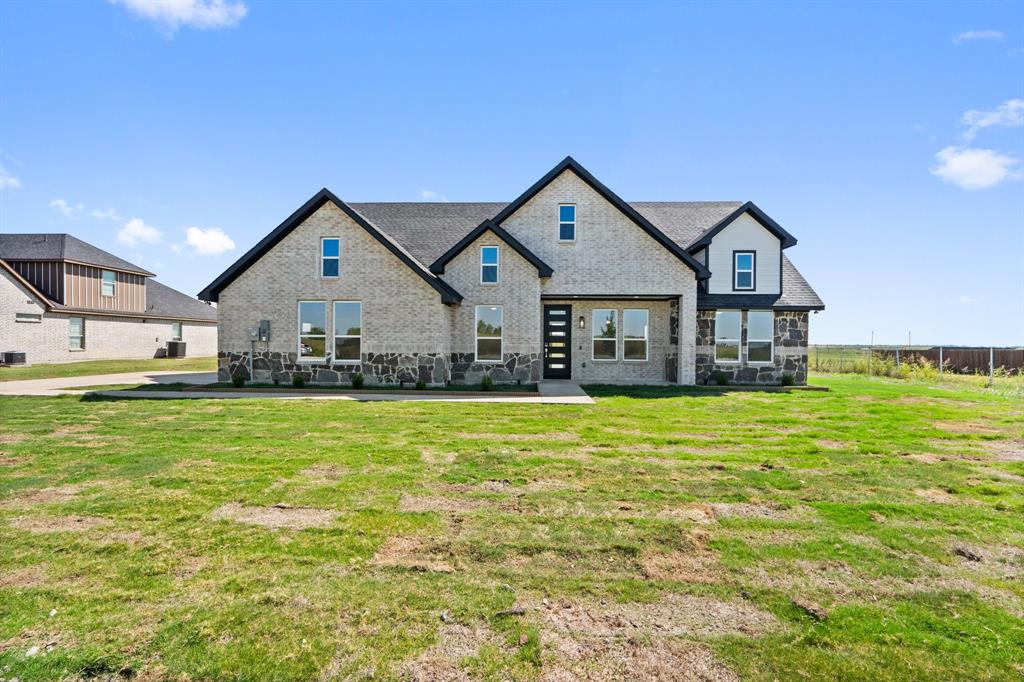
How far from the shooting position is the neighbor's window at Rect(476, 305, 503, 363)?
17.7 m

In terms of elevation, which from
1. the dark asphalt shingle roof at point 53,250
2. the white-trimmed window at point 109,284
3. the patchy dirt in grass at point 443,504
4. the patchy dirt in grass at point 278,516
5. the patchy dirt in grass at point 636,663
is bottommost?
the patchy dirt in grass at point 636,663

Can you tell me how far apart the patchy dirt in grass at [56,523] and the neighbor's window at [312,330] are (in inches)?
480

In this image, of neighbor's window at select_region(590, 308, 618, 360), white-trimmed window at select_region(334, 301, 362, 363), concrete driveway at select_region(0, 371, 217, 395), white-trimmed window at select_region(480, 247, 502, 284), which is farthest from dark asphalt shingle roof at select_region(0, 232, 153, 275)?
neighbor's window at select_region(590, 308, 618, 360)

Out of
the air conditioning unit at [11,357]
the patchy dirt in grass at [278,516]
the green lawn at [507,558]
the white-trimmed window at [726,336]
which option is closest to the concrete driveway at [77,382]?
the green lawn at [507,558]

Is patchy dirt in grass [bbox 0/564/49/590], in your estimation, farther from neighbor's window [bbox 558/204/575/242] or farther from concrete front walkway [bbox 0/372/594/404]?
neighbor's window [bbox 558/204/575/242]

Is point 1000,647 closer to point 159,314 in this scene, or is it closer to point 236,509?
point 236,509

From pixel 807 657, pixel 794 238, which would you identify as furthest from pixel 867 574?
pixel 794 238

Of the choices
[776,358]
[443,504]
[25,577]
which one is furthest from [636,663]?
[776,358]

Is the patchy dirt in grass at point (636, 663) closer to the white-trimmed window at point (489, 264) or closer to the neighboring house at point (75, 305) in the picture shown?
the white-trimmed window at point (489, 264)

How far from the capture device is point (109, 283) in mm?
32281

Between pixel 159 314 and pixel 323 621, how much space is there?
129ft

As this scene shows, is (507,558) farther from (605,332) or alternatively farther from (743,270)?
(743,270)

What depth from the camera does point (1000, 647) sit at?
3094 mm

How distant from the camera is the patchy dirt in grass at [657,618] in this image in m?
3.22
